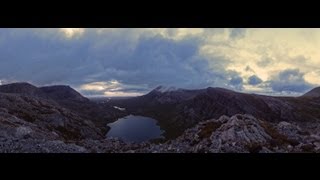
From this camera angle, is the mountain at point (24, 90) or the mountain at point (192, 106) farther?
the mountain at point (24, 90)

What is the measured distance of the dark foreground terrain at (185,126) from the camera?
2031 centimetres

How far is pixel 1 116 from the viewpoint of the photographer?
2977cm

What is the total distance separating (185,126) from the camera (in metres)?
23.2

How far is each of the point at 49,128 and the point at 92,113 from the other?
5423 mm

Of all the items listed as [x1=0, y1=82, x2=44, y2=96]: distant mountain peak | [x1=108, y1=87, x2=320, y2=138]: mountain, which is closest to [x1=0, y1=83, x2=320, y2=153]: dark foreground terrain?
[x1=108, y1=87, x2=320, y2=138]: mountain

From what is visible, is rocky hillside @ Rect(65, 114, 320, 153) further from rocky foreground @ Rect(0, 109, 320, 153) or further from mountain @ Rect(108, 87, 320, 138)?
mountain @ Rect(108, 87, 320, 138)

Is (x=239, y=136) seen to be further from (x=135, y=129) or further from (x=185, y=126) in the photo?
(x=135, y=129)

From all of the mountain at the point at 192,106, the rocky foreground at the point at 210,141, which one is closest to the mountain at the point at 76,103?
the mountain at the point at 192,106

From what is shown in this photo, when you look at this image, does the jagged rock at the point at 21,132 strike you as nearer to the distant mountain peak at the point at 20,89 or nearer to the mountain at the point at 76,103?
the mountain at the point at 76,103
